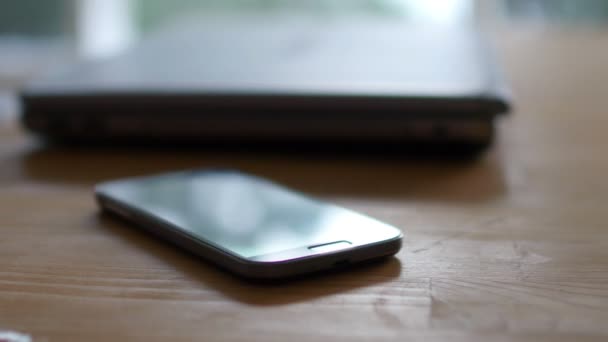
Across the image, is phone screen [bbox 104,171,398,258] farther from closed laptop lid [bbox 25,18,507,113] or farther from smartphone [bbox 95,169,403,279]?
closed laptop lid [bbox 25,18,507,113]

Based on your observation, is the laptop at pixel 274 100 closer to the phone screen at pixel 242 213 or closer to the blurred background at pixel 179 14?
the phone screen at pixel 242 213

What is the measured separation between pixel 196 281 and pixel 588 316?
162 millimetres

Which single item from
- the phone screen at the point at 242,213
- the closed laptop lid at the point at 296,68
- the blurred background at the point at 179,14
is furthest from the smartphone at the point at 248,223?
the blurred background at the point at 179,14

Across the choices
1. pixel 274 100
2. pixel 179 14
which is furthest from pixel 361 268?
pixel 179 14

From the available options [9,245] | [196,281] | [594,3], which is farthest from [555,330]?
[594,3]

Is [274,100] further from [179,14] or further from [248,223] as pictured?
[179,14]

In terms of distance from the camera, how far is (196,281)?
323 mm

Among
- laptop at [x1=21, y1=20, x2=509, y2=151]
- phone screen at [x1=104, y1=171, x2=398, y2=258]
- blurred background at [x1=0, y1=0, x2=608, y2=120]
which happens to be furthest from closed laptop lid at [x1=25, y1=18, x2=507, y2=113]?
blurred background at [x1=0, y1=0, x2=608, y2=120]

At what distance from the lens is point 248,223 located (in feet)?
1.20

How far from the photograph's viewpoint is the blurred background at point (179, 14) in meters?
1.69

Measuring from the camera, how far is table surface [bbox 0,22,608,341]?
28 cm

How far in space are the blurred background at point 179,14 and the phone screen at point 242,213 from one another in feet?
4.22

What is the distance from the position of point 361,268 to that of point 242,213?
3.1 inches

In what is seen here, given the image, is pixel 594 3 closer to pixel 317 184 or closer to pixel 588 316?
pixel 317 184
